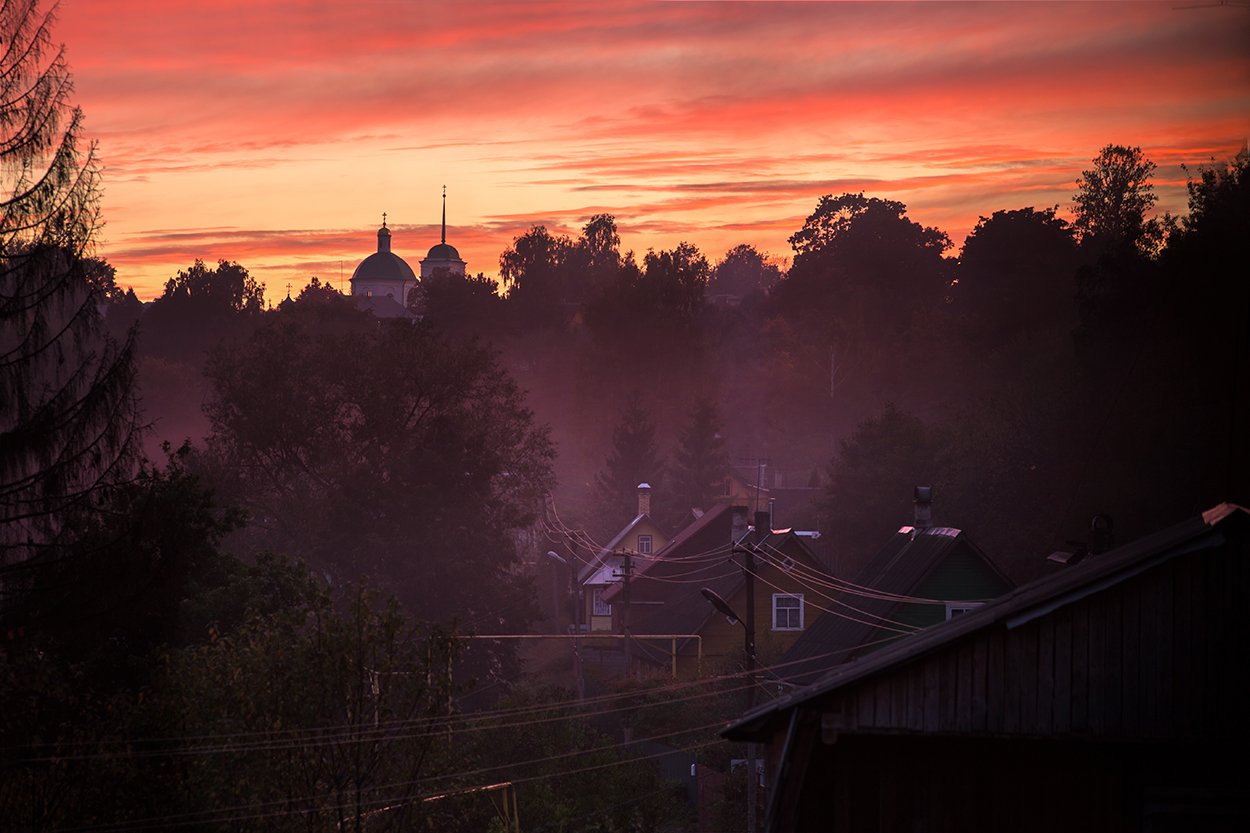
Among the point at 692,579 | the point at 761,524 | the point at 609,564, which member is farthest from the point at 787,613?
the point at 609,564

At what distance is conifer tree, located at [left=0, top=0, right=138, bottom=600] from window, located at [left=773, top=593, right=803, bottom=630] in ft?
84.0

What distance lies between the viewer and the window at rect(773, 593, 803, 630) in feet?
146

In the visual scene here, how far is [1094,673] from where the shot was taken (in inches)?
475

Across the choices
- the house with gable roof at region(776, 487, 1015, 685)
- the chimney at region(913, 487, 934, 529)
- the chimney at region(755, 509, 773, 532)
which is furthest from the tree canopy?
the house with gable roof at region(776, 487, 1015, 685)

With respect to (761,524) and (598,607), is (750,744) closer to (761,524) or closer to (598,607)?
(761,524)

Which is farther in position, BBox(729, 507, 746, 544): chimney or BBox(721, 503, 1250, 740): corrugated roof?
BBox(729, 507, 746, 544): chimney

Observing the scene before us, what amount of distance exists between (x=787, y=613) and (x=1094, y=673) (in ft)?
108

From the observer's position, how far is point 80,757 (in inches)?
755

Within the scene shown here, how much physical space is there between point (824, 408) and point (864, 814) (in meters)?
87.8

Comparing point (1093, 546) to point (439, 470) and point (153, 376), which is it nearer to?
point (439, 470)

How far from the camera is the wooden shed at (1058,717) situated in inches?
471

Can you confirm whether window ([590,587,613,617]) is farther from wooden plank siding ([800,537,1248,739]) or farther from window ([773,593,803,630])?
wooden plank siding ([800,537,1248,739])

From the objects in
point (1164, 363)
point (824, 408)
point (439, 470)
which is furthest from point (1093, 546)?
point (824, 408)

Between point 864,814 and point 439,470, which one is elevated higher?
point 439,470
